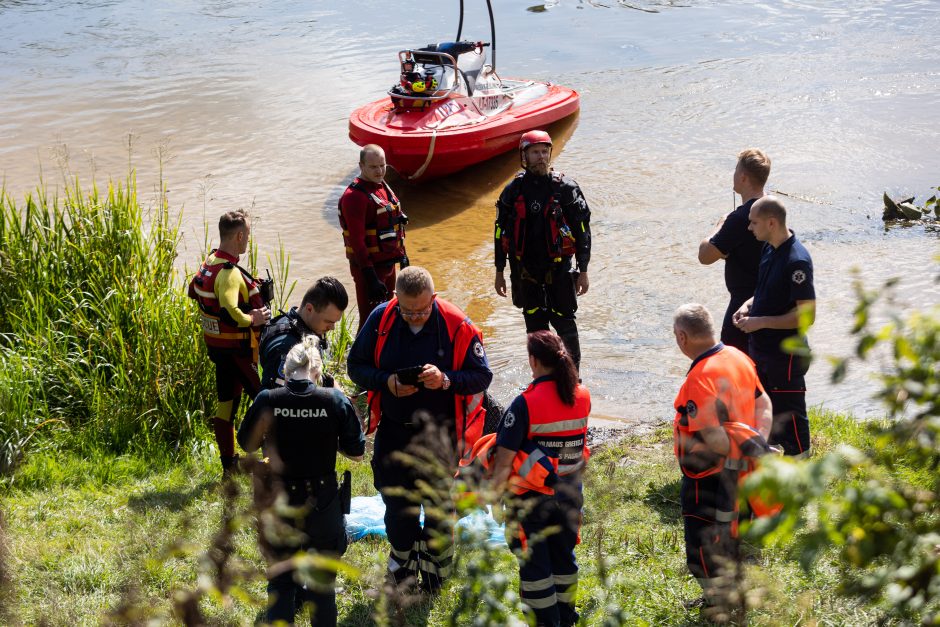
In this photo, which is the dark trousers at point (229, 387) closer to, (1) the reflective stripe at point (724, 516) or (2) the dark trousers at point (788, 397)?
(1) the reflective stripe at point (724, 516)

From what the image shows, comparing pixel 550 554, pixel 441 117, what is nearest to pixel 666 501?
pixel 550 554

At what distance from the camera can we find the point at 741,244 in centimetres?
542

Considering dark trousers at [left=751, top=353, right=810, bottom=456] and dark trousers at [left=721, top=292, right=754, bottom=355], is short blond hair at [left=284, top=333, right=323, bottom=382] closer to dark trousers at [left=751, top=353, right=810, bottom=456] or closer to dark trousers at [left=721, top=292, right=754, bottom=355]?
dark trousers at [left=751, top=353, right=810, bottom=456]

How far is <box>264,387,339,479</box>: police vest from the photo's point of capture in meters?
3.71

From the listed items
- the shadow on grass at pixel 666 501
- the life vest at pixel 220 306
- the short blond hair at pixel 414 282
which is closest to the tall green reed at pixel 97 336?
the life vest at pixel 220 306

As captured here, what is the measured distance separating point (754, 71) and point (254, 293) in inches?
642

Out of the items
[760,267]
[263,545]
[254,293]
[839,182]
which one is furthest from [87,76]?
[263,545]

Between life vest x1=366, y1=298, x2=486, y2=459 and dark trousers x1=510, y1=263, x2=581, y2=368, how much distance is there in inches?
86.8

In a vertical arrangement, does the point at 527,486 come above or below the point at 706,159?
above

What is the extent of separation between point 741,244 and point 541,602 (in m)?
2.53

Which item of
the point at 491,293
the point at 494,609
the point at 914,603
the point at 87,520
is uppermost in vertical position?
the point at 914,603

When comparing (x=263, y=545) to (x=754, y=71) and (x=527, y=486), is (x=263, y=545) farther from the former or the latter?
(x=754, y=71)

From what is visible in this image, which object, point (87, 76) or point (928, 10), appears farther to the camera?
point (928, 10)

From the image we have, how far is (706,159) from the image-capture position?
14398mm
